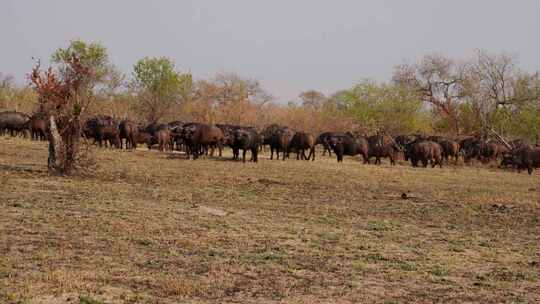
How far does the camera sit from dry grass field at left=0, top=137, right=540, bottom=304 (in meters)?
6.92

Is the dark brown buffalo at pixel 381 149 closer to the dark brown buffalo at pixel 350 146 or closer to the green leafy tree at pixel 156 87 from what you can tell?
the dark brown buffalo at pixel 350 146

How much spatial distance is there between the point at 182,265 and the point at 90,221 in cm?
315

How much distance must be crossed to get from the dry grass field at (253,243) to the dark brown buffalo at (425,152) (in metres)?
13.8

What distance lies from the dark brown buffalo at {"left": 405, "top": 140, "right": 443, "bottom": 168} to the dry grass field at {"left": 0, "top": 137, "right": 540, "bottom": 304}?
13.8 m

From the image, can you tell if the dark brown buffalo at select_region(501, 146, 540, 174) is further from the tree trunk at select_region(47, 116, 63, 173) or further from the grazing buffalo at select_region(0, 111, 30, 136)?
the grazing buffalo at select_region(0, 111, 30, 136)

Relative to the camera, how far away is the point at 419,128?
5219cm

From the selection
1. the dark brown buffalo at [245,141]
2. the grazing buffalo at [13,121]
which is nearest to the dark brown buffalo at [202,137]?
the dark brown buffalo at [245,141]

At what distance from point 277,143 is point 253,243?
885 inches

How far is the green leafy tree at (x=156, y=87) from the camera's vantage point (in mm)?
56225

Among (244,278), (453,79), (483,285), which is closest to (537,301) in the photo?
(483,285)

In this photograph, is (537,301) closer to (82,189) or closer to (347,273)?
(347,273)

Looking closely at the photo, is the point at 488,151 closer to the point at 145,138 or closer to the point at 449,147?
the point at 449,147

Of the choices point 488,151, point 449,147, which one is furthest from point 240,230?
point 488,151

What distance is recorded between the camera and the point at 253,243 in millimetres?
9539
